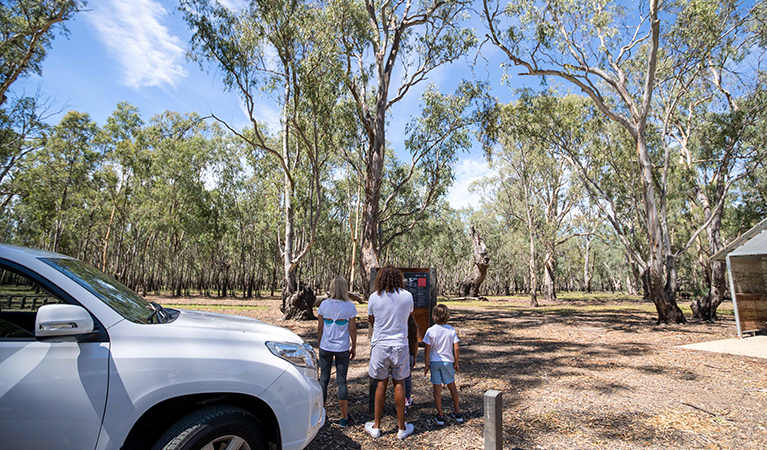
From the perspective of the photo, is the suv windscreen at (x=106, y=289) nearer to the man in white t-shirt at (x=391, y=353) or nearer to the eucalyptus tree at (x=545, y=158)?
the man in white t-shirt at (x=391, y=353)

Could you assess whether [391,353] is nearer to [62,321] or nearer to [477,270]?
[62,321]

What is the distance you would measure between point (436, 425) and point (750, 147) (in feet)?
72.8

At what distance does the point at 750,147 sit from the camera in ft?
57.4

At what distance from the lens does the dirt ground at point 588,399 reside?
3.77m

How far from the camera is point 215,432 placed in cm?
219

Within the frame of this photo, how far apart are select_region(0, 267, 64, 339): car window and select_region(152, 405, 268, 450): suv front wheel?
964mm

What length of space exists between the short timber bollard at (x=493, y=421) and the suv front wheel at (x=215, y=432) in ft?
5.73

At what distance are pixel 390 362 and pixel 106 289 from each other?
2535 millimetres

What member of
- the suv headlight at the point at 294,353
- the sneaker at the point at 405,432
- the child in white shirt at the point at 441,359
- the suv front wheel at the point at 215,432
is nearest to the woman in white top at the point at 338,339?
the sneaker at the point at 405,432

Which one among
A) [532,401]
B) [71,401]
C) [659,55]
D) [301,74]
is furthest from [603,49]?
[71,401]

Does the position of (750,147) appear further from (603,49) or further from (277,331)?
(277,331)

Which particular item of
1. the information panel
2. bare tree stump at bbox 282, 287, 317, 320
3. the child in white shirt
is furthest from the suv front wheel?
bare tree stump at bbox 282, 287, 317, 320

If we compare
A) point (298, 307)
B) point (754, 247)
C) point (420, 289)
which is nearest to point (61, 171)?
point (298, 307)

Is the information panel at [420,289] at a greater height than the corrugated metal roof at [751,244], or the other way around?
the corrugated metal roof at [751,244]
